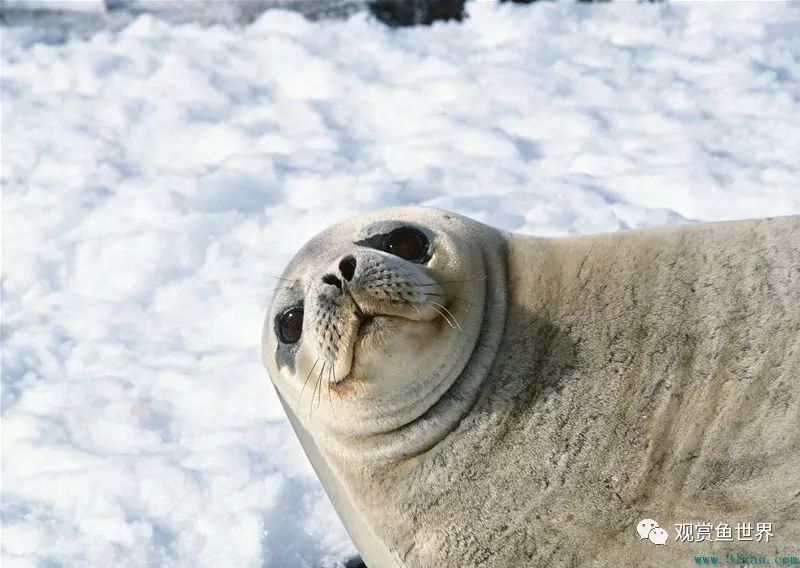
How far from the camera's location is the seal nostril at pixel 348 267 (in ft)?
8.59

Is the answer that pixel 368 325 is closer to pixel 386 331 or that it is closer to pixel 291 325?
pixel 386 331

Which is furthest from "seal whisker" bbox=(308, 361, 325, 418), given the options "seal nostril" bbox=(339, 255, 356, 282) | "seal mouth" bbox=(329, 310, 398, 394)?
"seal nostril" bbox=(339, 255, 356, 282)

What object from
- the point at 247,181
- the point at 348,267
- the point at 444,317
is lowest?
the point at 247,181

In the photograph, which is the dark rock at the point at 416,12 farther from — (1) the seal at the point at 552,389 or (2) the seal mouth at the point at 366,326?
(2) the seal mouth at the point at 366,326

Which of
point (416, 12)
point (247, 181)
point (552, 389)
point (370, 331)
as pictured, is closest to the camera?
point (370, 331)

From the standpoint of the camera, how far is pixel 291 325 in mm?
2879

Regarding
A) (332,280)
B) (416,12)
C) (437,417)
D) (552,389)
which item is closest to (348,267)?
(332,280)

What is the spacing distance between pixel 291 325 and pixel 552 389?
0.71 metres

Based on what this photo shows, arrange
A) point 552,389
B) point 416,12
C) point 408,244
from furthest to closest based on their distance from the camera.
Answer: point 416,12 < point 408,244 < point 552,389

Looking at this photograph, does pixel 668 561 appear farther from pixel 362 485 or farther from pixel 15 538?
pixel 15 538

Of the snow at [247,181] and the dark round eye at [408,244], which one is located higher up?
the dark round eye at [408,244]

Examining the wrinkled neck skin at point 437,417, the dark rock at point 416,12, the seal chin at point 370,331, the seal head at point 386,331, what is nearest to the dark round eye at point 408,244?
the seal head at point 386,331

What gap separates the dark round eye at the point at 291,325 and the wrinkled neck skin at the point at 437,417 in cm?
27

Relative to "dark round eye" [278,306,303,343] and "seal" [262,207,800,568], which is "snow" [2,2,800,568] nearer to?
"dark round eye" [278,306,303,343]
